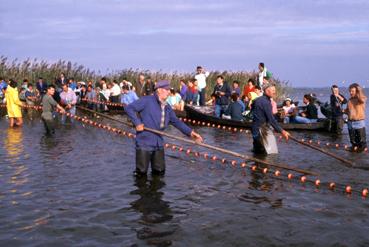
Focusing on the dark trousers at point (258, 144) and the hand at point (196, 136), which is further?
the dark trousers at point (258, 144)

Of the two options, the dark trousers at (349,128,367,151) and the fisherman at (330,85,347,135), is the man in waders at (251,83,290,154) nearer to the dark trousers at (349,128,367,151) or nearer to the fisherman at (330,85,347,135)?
the dark trousers at (349,128,367,151)

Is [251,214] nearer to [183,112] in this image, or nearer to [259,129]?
[259,129]

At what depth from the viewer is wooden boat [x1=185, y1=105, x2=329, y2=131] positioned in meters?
20.0

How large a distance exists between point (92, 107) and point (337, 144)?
16862 mm

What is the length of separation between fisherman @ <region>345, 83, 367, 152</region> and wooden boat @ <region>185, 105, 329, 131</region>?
16.6 feet

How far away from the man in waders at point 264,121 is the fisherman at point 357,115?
10.2 feet

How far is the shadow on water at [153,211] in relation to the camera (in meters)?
6.73

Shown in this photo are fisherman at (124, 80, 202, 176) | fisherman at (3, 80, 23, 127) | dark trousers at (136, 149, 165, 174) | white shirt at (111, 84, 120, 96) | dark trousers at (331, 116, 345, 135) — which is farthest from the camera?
white shirt at (111, 84, 120, 96)

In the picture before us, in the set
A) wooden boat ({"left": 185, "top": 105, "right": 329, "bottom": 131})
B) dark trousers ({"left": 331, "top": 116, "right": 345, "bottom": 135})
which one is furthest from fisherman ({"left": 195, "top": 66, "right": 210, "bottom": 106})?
dark trousers ({"left": 331, "top": 116, "right": 345, "bottom": 135})

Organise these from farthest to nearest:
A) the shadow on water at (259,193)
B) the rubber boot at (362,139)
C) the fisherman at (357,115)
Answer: the rubber boot at (362,139)
the fisherman at (357,115)
the shadow on water at (259,193)

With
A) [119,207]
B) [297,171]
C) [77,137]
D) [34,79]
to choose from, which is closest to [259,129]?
[297,171]

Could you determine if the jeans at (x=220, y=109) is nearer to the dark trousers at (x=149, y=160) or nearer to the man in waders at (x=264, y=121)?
the man in waders at (x=264, y=121)

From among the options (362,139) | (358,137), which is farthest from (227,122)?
(362,139)

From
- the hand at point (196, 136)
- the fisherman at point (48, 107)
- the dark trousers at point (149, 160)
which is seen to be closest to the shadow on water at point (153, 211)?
the dark trousers at point (149, 160)
